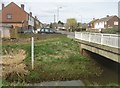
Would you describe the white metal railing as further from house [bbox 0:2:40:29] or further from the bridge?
house [bbox 0:2:40:29]

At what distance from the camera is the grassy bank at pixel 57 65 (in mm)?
17789

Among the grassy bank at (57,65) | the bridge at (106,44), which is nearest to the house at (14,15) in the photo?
the grassy bank at (57,65)

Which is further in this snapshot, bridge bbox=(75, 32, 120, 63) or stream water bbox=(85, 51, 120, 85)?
stream water bbox=(85, 51, 120, 85)

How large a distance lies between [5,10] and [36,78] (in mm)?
50068

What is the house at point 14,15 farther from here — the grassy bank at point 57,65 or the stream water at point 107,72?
the stream water at point 107,72

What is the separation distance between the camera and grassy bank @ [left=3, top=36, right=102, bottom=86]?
58.4 ft

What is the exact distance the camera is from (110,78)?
18.6m

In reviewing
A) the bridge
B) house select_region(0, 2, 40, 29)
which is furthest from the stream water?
house select_region(0, 2, 40, 29)

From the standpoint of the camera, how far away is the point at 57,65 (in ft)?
69.1

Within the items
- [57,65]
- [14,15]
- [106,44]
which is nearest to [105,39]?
[106,44]

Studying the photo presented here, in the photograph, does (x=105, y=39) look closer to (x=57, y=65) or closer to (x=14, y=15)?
(x=57, y=65)

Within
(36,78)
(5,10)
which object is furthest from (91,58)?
(5,10)

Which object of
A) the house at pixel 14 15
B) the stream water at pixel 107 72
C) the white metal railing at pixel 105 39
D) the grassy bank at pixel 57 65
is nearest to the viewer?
the white metal railing at pixel 105 39

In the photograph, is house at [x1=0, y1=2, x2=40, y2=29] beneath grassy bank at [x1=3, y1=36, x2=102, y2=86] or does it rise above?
above
